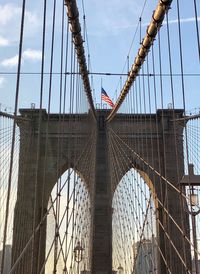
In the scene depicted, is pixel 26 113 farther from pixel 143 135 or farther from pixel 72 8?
pixel 72 8

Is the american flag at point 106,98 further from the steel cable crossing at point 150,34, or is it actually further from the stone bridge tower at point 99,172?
the steel cable crossing at point 150,34

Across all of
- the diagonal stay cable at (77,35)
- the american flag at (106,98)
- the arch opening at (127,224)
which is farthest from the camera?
the american flag at (106,98)

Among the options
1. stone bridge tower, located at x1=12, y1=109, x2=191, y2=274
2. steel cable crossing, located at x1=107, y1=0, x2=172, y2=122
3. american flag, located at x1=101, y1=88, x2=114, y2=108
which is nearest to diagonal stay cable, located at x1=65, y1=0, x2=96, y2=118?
steel cable crossing, located at x1=107, y1=0, x2=172, y2=122

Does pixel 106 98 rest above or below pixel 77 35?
above

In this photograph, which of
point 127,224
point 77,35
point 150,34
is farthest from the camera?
point 127,224

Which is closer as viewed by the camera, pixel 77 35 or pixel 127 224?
pixel 77 35

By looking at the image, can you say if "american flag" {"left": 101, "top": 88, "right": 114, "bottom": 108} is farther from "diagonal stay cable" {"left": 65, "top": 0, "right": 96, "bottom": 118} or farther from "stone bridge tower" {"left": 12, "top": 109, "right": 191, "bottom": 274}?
"diagonal stay cable" {"left": 65, "top": 0, "right": 96, "bottom": 118}

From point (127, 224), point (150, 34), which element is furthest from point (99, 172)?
point (150, 34)

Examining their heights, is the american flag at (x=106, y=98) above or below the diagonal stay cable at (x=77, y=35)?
above

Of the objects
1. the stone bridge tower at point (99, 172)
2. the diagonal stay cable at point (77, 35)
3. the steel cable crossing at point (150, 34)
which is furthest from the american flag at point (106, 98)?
the steel cable crossing at point (150, 34)

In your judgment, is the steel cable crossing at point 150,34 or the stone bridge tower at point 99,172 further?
the stone bridge tower at point 99,172

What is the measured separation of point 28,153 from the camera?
53.0 ft

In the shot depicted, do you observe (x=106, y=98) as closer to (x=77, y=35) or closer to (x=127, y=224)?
(x=127, y=224)


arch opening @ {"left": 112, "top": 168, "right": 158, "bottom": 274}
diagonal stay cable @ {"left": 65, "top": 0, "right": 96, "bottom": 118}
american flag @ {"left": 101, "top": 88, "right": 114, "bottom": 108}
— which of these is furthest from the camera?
american flag @ {"left": 101, "top": 88, "right": 114, "bottom": 108}
